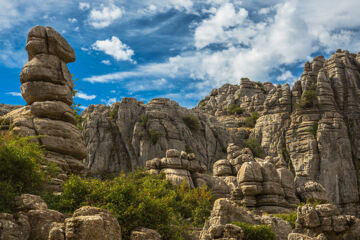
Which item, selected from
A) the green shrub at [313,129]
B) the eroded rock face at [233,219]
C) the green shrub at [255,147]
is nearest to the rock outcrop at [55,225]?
the eroded rock face at [233,219]

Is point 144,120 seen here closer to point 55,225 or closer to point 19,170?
point 19,170

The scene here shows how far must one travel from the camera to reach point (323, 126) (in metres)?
58.0

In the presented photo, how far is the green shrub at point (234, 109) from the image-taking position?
3406 inches

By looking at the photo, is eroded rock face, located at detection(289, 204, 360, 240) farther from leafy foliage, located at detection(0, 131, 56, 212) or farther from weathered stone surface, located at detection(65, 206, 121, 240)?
leafy foliage, located at detection(0, 131, 56, 212)

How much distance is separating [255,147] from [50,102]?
1829 inches

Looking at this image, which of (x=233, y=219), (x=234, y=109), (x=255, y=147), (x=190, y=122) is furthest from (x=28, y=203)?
(x=234, y=109)

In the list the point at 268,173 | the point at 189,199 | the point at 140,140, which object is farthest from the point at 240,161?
the point at 140,140

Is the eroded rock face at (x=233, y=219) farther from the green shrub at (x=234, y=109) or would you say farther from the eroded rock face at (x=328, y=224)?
the green shrub at (x=234, y=109)

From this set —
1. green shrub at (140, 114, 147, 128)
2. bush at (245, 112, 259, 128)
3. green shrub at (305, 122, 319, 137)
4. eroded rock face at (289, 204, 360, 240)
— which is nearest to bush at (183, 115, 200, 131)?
green shrub at (140, 114, 147, 128)

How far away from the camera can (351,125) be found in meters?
59.8

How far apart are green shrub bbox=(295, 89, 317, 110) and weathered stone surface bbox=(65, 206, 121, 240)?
57.1 m

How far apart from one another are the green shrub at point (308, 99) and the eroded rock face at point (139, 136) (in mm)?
14366

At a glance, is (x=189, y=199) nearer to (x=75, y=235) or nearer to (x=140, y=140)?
(x=75, y=235)

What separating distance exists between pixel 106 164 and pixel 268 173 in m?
34.3
